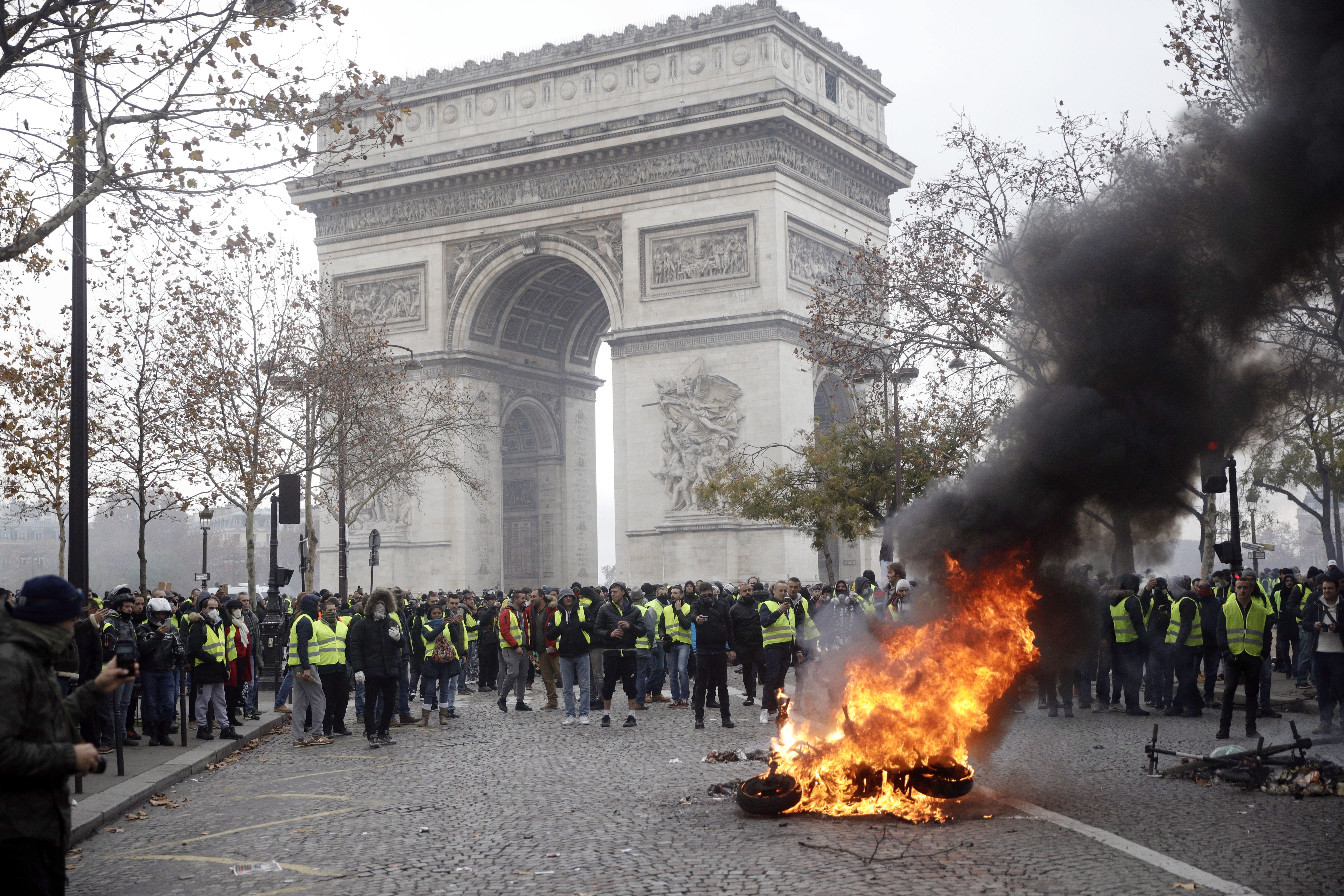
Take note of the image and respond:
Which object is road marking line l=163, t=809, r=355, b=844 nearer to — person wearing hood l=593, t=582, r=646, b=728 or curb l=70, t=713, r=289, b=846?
curb l=70, t=713, r=289, b=846

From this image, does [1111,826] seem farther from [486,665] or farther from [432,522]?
[432,522]

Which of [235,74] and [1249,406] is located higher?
[235,74]

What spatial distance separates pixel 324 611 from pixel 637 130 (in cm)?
2542

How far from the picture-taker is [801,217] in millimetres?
37406

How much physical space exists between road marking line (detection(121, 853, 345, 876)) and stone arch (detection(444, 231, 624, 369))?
30950 mm

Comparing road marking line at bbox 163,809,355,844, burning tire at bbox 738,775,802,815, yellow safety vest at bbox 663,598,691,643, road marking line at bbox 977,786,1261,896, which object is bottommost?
road marking line at bbox 163,809,355,844

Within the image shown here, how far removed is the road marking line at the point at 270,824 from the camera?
8.97 metres

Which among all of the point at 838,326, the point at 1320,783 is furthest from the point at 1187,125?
the point at 838,326

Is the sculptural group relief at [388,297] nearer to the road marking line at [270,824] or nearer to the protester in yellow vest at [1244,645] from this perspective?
the protester in yellow vest at [1244,645]

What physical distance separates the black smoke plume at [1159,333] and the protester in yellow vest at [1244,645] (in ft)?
13.5

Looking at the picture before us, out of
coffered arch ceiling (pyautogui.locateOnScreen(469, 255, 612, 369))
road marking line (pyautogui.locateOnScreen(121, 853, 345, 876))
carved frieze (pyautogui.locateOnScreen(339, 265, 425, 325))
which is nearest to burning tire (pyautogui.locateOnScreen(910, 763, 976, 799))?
road marking line (pyautogui.locateOnScreen(121, 853, 345, 876))

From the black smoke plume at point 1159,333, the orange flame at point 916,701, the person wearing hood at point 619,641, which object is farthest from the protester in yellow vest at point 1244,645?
the person wearing hood at point 619,641

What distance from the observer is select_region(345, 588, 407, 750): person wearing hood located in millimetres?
14148

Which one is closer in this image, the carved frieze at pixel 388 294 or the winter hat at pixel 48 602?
the winter hat at pixel 48 602
